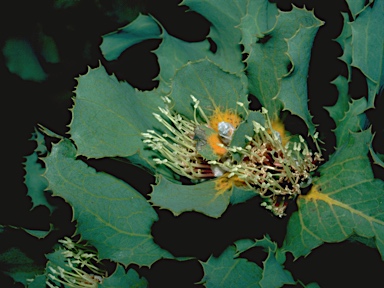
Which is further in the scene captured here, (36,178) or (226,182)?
(36,178)

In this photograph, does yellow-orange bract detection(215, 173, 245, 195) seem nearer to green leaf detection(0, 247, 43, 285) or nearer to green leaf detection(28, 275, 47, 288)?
green leaf detection(28, 275, 47, 288)

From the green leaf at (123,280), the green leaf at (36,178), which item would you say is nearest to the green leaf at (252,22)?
the green leaf at (123,280)

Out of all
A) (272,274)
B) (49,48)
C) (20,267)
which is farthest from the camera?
(49,48)

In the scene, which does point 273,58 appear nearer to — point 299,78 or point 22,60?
point 299,78

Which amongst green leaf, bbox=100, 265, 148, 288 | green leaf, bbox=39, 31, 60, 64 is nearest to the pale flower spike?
green leaf, bbox=100, 265, 148, 288

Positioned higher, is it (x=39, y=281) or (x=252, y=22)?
(x=252, y=22)

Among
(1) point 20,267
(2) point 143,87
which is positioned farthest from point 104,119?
(1) point 20,267

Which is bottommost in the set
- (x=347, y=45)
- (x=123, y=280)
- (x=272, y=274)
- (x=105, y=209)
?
(x=123, y=280)
